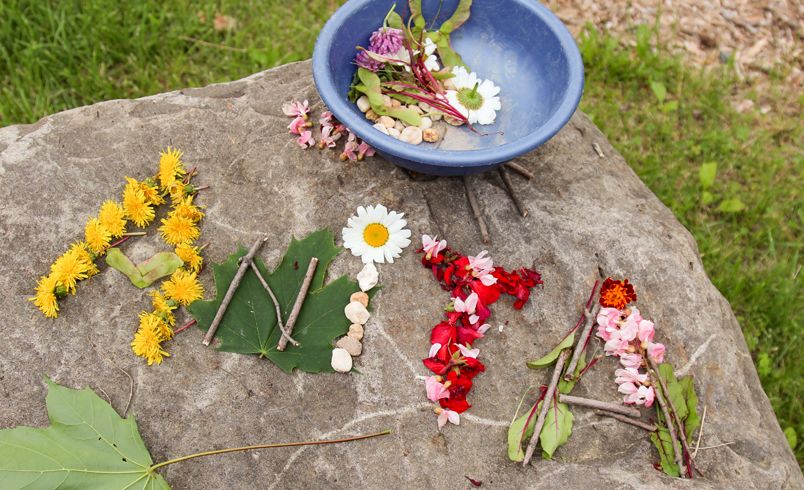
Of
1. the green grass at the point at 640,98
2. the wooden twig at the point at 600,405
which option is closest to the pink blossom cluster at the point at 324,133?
the wooden twig at the point at 600,405

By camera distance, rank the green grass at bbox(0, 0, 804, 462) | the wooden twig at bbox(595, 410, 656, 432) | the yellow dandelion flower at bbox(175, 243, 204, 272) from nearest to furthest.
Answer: the wooden twig at bbox(595, 410, 656, 432) < the yellow dandelion flower at bbox(175, 243, 204, 272) < the green grass at bbox(0, 0, 804, 462)

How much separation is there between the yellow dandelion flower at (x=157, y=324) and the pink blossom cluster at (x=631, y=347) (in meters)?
1.44

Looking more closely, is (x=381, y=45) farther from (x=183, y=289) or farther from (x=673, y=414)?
(x=673, y=414)

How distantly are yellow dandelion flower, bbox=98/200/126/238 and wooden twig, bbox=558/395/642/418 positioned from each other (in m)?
1.60

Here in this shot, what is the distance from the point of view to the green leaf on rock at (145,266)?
234 centimetres

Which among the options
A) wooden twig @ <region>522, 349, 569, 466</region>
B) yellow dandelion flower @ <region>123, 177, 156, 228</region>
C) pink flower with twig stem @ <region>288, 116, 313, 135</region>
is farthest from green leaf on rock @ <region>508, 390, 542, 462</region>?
yellow dandelion flower @ <region>123, 177, 156, 228</region>

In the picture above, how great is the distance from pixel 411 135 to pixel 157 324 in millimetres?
1096

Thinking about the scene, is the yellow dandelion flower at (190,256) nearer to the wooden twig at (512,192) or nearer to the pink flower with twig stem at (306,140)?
the pink flower with twig stem at (306,140)

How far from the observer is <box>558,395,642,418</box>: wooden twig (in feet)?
7.34

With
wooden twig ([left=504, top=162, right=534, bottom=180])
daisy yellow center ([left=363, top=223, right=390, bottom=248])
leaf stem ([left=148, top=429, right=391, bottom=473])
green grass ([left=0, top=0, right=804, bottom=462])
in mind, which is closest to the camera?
leaf stem ([left=148, top=429, right=391, bottom=473])

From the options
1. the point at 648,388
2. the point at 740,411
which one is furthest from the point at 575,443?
the point at 740,411

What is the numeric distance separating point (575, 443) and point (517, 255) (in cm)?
68

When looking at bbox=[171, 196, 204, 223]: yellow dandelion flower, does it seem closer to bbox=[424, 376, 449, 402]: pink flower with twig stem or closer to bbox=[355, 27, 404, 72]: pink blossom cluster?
bbox=[355, 27, 404, 72]: pink blossom cluster

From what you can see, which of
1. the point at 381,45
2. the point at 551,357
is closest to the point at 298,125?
the point at 381,45
